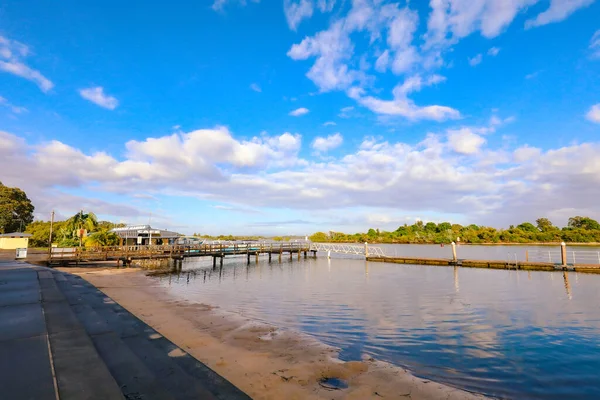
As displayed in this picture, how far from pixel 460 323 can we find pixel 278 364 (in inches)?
350

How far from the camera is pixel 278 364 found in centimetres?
768

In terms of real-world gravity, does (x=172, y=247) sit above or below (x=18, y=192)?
below

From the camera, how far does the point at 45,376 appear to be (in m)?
3.74

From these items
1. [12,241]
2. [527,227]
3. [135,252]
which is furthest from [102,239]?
[527,227]

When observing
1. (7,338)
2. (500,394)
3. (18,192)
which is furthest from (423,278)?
(18,192)

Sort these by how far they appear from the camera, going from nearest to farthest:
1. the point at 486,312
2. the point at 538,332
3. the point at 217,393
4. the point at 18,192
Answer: the point at 217,393 → the point at 538,332 → the point at 486,312 → the point at 18,192

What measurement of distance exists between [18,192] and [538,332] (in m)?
90.1

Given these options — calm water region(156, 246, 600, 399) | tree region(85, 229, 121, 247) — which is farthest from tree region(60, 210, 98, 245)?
calm water region(156, 246, 600, 399)

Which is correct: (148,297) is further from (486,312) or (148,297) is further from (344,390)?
(486,312)

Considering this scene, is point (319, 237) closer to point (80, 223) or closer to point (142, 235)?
point (142, 235)

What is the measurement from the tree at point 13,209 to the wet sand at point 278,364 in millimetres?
67865

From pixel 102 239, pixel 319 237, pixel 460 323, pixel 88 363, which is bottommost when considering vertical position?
pixel 460 323

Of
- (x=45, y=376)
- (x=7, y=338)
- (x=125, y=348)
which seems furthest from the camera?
(x=125, y=348)

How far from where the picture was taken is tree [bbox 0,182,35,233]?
189ft
